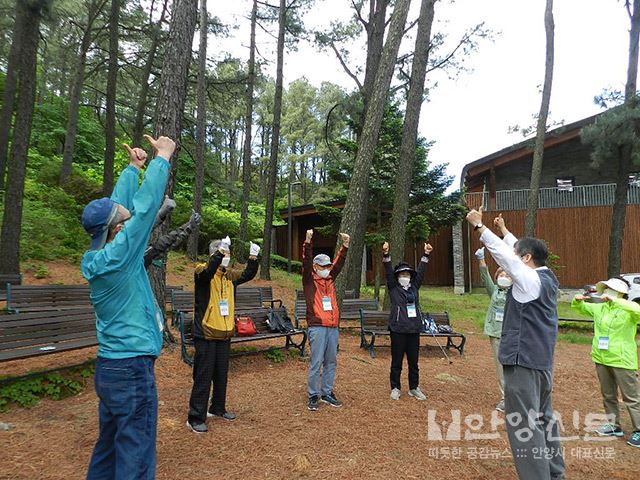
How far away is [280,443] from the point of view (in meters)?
4.34

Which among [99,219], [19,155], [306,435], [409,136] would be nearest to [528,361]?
[306,435]

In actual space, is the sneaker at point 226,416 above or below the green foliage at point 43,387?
below

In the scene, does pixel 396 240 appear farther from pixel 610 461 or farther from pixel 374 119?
pixel 610 461

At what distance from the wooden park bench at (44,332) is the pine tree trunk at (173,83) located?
1.02 m

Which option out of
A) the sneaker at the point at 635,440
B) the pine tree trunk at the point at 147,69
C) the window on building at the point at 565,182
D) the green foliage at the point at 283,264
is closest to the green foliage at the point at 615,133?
the window on building at the point at 565,182

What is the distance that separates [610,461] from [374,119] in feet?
22.2

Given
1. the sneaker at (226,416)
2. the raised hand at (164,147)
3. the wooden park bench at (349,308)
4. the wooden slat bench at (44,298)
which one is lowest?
the sneaker at (226,416)

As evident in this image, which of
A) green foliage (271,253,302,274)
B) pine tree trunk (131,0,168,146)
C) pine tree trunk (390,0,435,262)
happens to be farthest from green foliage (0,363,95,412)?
green foliage (271,253,302,274)

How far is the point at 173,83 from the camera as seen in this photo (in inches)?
262

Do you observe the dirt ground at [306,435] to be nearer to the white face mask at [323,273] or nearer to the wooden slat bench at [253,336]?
the wooden slat bench at [253,336]

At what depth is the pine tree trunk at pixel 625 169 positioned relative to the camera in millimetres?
16141

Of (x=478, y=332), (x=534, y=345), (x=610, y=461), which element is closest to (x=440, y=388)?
(x=610, y=461)

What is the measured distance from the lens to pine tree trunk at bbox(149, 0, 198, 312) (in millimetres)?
6602

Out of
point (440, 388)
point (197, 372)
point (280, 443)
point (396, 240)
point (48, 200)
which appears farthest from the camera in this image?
point (48, 200)
